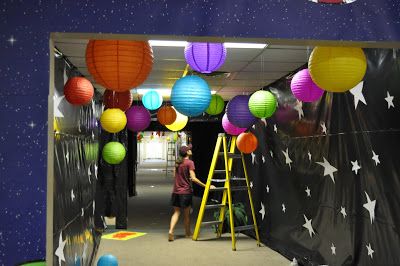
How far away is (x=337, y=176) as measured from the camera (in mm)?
4070

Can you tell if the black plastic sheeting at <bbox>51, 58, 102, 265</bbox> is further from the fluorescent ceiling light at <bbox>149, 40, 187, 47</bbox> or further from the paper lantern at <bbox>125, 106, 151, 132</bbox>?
the fluorescent ceiling light at <bbox>149, 40, 187, 47</bbox>

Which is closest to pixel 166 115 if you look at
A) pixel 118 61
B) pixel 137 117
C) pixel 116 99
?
pixel 137 117

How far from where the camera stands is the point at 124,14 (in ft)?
6.77

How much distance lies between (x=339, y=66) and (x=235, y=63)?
8.96 ft

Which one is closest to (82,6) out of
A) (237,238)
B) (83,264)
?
(83,264)

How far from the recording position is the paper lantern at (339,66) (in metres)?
2.26

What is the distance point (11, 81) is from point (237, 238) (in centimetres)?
505

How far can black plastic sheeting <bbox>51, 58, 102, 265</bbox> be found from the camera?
315 centimetres

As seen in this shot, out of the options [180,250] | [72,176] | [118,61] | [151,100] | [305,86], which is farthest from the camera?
[180,250]

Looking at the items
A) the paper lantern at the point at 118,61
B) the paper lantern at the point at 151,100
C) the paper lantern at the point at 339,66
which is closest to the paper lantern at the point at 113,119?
the paper lantern at the point at 151,100

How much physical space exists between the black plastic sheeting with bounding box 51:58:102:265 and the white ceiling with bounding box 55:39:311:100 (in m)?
0.34

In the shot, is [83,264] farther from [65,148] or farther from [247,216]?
[247,216]

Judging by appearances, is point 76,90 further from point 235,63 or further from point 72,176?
point 235,63

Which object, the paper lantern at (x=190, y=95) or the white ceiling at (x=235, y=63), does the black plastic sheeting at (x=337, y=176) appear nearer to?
the white ceiling at (x=235, y=63)
